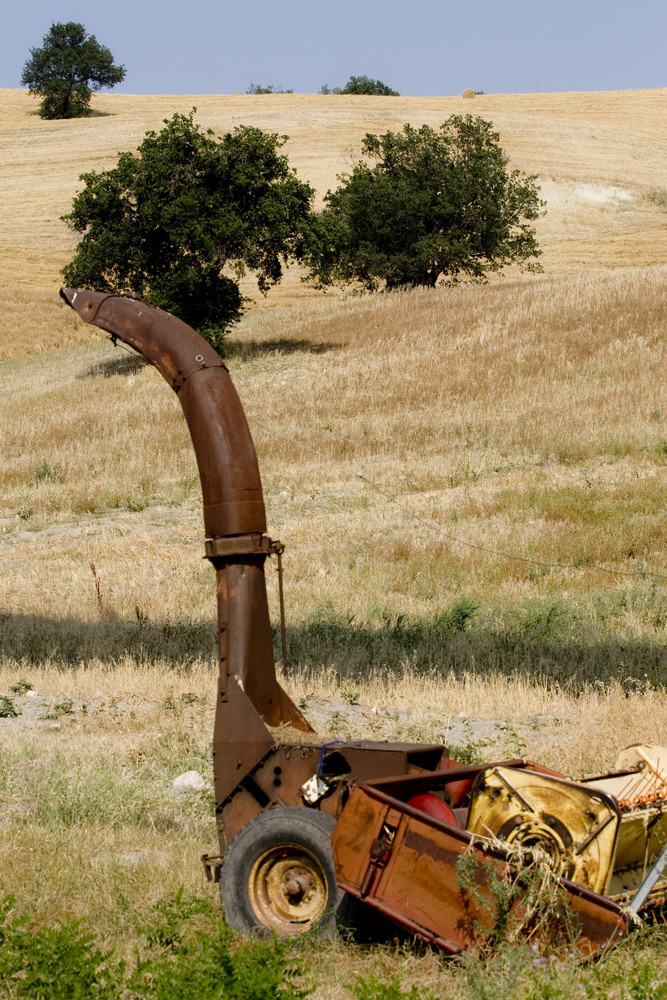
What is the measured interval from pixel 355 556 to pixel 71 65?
9173 cm

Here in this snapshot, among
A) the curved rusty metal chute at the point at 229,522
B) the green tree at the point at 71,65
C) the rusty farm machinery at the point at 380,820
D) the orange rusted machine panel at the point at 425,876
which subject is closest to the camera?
the orange rusted machine panel at the point at 425,876

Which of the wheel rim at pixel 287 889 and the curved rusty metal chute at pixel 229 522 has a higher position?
the curved rusty metal chute at pixel 229 522

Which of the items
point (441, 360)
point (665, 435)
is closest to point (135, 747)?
point (665, 435)

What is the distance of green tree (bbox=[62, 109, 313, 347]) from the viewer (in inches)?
1268

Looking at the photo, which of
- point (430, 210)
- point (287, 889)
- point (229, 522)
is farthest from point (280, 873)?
point (430, 210)

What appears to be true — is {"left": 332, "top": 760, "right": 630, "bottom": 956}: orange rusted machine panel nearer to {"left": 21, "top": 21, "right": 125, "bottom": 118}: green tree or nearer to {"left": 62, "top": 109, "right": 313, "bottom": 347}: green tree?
{"left": 62, "top": 109, "right": 313, "bottom": 347}: green tree

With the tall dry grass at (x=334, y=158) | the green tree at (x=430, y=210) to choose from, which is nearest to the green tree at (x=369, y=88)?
the tall dry grass at (x=334, y=158)

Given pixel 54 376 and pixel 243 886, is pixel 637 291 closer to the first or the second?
pixel 54 376

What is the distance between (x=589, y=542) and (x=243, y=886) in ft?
34.7

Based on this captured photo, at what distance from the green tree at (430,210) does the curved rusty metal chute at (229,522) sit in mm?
34371

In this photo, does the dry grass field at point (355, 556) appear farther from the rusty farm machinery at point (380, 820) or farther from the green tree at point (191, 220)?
the green tree at point (191, 220)

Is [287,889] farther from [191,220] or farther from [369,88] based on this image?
[369,88]

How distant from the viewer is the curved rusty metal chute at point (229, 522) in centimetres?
648

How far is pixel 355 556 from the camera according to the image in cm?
1516
